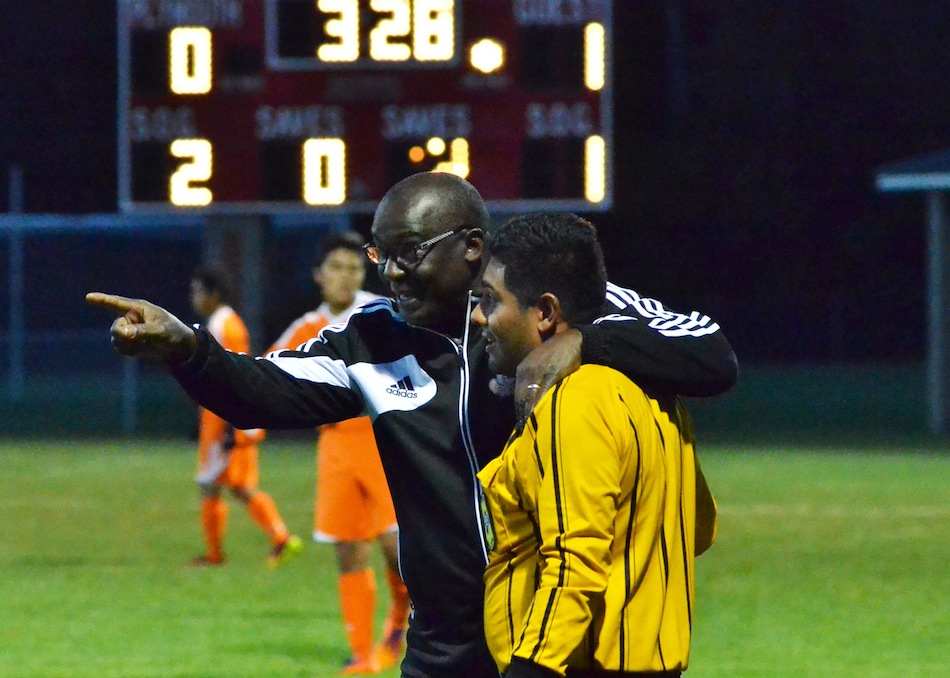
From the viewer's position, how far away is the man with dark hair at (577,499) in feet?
9.55

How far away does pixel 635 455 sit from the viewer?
3008 mm

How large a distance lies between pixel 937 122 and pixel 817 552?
3507cm

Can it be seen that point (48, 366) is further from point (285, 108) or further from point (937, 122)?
point (937, 122)

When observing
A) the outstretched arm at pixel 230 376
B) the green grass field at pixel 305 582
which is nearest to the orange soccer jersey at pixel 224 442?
the green grass field at pixel 305 582

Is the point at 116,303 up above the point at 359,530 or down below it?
above

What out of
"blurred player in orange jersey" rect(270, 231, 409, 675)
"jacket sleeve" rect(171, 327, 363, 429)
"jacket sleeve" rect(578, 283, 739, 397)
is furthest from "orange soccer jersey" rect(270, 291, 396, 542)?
"jacket sleeve" rect(578, 283, 739, 397)

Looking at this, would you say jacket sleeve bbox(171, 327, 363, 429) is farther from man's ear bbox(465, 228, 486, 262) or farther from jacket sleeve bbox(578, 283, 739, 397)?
jacket sleeve bbox(578, 283, 739, 397)

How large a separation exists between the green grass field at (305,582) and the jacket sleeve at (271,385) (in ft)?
12.3

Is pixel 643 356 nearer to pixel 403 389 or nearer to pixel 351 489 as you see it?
pixel 403 389

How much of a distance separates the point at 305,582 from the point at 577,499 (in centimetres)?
730

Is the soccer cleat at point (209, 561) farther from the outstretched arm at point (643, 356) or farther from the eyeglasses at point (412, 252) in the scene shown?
the outstretched arm at point (643, 356)

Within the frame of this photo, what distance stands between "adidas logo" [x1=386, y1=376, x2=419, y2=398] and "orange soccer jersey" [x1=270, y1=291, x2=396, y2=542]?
385 cm

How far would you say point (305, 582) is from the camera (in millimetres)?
10023

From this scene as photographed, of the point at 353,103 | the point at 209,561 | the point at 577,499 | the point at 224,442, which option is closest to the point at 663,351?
the point at 577,499
